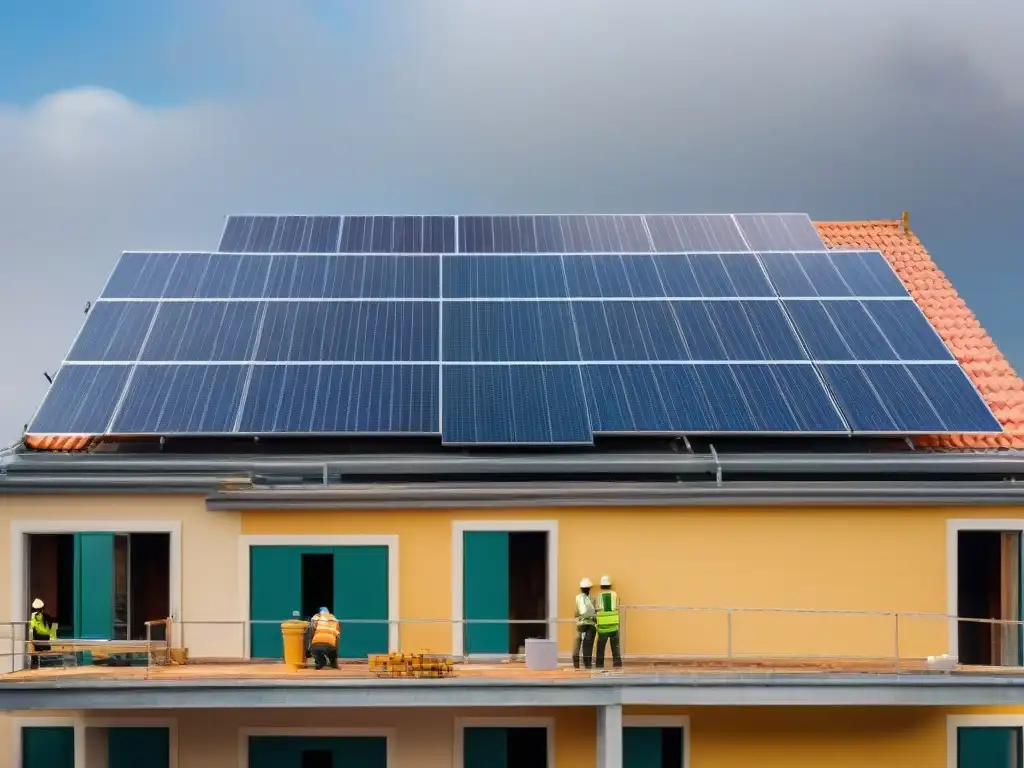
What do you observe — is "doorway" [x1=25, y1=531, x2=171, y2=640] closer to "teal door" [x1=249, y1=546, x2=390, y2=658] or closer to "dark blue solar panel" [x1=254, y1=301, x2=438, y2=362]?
"teal door" [x1=249, y1=546, x2=390, y2=658]

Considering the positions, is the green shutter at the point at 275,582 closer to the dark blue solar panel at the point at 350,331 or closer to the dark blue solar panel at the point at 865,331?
the dark blue solar panel at the point at 350,331

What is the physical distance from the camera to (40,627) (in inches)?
789

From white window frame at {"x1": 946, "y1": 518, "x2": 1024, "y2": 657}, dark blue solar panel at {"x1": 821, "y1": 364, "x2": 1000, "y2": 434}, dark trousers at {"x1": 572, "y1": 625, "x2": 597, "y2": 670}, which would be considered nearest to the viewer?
dark trousers at {"x1": 572, "y1": 625, "x2": 597, "y2": 670}

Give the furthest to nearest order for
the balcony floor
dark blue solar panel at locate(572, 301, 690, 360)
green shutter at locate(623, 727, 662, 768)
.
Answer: dark blue solar panel at locate(572, 301, 690, 360) < green shutter at locate(623, 727, 662, 768) < the balcony floor

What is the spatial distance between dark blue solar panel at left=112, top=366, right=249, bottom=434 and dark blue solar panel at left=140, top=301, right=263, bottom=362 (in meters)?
0.40

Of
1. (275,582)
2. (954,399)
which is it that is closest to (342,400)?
(275,582)

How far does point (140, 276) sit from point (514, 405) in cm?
907

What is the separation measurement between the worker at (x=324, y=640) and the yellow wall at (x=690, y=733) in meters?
1.39

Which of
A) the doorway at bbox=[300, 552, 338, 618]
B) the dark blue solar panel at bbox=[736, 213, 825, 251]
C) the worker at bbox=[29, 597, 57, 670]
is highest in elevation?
the dark blue solar panel at bbox=[736, 213, 825, 251]

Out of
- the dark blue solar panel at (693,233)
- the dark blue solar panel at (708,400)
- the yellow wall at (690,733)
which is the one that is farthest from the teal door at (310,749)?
the dark blue solar panel at (693,233)

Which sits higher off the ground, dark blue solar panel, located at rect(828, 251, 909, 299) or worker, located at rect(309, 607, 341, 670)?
dark blue solar panel, located at rect(828, 251, 909, 299)

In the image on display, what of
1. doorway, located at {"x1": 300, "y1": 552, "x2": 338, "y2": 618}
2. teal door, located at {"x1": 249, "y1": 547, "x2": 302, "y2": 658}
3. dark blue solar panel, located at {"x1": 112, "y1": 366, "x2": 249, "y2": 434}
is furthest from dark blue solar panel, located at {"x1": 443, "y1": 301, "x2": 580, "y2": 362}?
teal door, located at {"x1": 249, "y1": 547, "x2": 302, "y2": 658}

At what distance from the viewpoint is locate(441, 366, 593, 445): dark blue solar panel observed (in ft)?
69.3

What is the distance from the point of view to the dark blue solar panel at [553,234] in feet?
93.6
